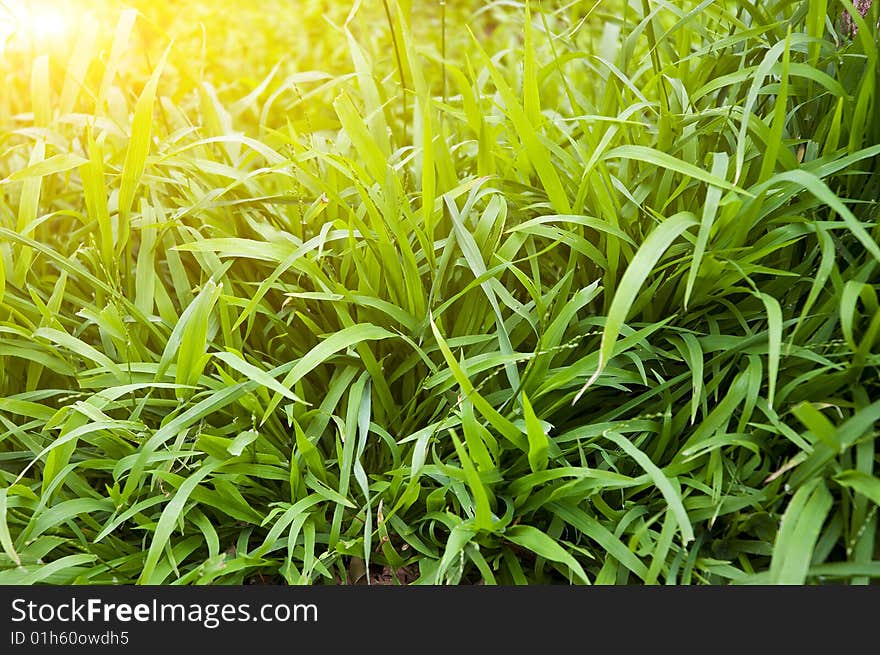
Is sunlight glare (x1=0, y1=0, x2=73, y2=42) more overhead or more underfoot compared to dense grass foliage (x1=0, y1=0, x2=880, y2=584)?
more overhead

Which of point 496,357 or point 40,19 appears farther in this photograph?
point 40,19

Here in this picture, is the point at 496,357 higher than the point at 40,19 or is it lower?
lower

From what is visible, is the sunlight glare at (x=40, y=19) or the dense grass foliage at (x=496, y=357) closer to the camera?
the dense grass foliage at (x=496, y=357)

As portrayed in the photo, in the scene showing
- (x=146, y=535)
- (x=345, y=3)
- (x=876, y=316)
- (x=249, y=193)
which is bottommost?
(x=146, y=535)

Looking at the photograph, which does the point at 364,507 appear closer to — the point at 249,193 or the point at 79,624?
the point at 79,624

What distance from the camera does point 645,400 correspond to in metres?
1.30

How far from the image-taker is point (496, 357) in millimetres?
1207

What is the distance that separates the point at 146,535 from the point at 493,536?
55 centimetres

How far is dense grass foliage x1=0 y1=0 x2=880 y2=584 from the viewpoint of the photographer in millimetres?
1122

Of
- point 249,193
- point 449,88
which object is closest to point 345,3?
point 449,88

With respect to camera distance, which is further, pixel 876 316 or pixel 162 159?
pixel 162 159

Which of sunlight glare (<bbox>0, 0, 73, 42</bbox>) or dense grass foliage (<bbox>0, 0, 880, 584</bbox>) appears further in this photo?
sunlight glare (<bbox>0, 0, 73, 42</bbox>)

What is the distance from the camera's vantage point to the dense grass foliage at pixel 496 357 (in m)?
1.12

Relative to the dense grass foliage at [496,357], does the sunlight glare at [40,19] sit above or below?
above
